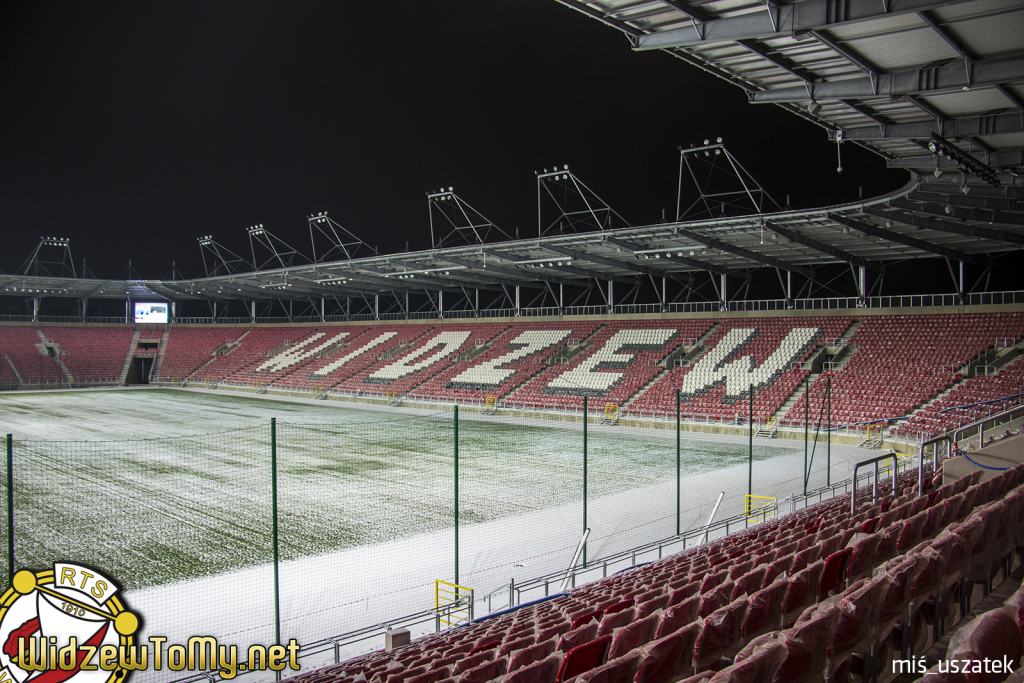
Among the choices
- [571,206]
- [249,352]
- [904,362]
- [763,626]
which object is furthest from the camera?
[249,352]

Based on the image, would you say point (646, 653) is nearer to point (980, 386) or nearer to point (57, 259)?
point (980, 386)

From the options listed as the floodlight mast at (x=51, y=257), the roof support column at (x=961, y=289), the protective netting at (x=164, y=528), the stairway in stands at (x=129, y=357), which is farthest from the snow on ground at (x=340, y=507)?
the stairway in stands at (x=129, y=357)

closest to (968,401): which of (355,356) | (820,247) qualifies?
(820,247)

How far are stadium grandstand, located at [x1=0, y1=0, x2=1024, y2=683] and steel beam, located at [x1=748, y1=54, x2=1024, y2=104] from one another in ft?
0.10

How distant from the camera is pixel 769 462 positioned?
2000 centimetres

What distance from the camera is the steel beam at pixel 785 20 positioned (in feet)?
26.0

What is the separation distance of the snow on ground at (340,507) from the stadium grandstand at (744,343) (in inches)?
76.9

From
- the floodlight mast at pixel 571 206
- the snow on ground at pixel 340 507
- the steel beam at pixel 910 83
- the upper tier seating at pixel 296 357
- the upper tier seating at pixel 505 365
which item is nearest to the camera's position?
the steel beam at pixel 910 83

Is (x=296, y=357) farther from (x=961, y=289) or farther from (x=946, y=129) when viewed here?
(x=946, y=129)

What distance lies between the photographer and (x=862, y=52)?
31.8 feet

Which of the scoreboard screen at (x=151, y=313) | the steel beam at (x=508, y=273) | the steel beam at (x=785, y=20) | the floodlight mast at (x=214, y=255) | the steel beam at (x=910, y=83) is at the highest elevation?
the floodlight mast at (x=214, y=255)

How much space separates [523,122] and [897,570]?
116 feet

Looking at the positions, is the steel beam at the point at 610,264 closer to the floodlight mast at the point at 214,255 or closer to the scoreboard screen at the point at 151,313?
the floodlight mast at the point at 214,255

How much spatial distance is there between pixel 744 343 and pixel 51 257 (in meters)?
53.6
